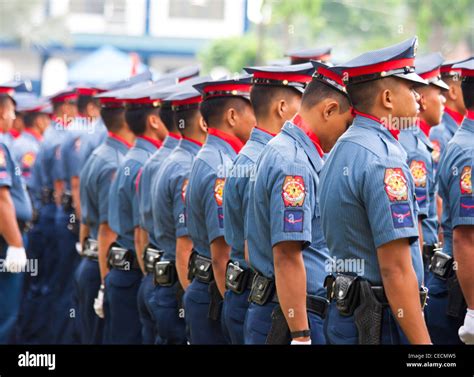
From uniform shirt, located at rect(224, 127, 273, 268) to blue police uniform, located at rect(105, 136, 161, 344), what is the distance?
6.81 feet

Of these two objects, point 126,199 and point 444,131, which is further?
point 126,199

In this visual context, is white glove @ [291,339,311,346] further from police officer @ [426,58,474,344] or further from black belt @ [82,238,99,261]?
black belt @ [82,238,99,261]

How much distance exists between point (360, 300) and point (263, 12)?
93.5 feet

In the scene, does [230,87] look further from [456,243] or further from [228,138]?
[456,243]

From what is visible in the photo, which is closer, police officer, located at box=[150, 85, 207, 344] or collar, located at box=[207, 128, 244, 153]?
collar, located at box=[207, 128, 244, 153]

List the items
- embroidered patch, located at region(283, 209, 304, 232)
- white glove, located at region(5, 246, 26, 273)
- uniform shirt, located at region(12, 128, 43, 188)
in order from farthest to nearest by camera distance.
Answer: uniform shirt, located at region(12, 128, 43, 188), white glove, located at region(5, 246, 26, 273), embroidered patch, located at region(283, 209, 304, 232)

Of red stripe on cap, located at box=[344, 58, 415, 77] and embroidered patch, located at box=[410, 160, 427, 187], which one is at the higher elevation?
red stripe on cap, located at box=[344, 58, 415, 77]

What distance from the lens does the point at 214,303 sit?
21.8 feet

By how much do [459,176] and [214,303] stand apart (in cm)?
160

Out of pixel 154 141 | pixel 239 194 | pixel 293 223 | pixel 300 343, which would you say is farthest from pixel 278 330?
pixel 154 141


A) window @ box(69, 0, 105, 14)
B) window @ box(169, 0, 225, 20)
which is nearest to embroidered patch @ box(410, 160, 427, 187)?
window @ box(69, 0, 105, 14)

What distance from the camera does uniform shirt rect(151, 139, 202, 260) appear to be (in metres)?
7.11

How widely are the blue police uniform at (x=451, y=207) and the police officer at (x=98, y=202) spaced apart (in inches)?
112

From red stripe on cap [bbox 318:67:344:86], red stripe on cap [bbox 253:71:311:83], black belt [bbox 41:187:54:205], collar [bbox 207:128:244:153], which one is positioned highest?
red stripe on cap [bbox 318:67:344:86]
